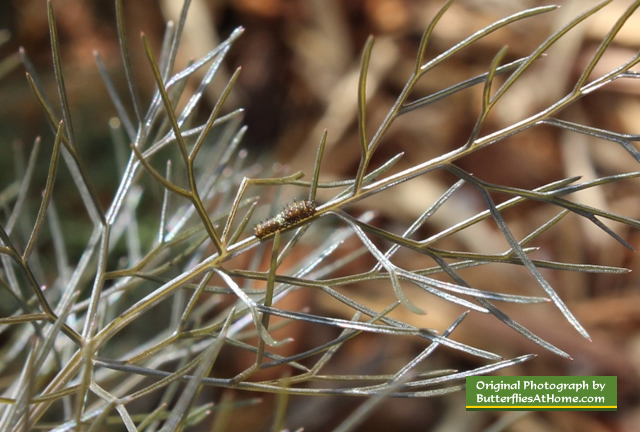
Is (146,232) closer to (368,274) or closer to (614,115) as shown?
(368,274)

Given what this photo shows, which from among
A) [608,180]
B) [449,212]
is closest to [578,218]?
[449,212]

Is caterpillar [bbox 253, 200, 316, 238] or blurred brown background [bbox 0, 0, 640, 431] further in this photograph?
blurred brown background [bbox 0, 0, 640, 431]

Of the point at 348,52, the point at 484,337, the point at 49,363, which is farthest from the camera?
the point at 348,52

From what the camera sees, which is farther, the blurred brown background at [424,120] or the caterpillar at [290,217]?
the blurred brown background at [424,120]

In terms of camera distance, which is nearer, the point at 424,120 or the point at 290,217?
the point at 290,217
